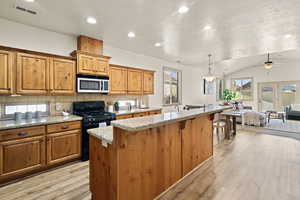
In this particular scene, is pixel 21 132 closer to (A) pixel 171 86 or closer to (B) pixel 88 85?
(B) pixel 88 85

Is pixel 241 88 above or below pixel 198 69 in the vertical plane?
below

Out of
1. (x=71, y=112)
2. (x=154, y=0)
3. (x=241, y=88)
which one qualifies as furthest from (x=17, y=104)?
(x=241, y=88)

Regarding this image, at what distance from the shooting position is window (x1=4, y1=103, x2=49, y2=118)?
2814 millimetres

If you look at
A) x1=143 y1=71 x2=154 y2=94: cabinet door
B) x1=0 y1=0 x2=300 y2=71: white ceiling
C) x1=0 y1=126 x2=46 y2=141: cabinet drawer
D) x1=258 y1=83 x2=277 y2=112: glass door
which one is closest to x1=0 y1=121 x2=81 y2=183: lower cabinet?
x1=0 y1=126 x2=46 y2=141: cabinet drawer

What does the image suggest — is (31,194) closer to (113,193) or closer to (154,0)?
(113,193)

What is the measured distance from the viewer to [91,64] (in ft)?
11.4

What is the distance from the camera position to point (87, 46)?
357 cm

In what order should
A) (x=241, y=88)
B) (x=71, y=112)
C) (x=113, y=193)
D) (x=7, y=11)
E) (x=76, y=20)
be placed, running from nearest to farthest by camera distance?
(x=113, y=193) → (x=7, y=11) → (x=76, y=20) → (x=71, y=112) → (x=241, y=88)

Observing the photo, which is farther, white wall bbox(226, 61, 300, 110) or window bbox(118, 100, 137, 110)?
white wall bbox(226, 61, 300, 110)

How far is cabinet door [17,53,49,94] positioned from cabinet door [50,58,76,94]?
101 mm

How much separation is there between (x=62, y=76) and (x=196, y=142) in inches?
117

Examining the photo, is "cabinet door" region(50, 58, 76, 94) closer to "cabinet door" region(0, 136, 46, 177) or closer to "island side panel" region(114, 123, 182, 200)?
"cabinet door" region(0, 136, 46, 177)

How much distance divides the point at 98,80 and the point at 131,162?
2482mm

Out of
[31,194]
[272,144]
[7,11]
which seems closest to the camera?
[31,194]
